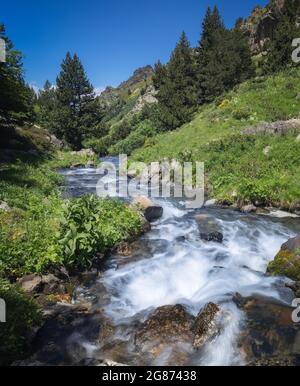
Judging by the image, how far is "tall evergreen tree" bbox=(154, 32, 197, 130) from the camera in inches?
1613

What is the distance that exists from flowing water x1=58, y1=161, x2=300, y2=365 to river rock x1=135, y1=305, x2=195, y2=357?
194 mm

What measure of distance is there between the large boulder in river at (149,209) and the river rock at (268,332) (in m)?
7.35

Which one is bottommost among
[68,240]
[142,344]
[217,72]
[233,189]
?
[142,344]

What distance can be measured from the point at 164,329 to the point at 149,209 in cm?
828

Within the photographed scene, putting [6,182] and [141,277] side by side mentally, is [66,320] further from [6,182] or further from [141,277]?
[6,182]

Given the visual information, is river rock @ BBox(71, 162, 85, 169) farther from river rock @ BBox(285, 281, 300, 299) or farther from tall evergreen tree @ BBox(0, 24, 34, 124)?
river rock @ BBox(285, 281, 300, 299)

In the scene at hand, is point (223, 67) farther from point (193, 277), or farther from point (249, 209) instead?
point (193, 277)

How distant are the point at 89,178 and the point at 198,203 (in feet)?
36.2

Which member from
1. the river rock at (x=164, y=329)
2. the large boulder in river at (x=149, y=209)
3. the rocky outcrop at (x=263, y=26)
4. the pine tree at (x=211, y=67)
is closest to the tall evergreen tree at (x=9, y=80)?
the large boulder in river at (x=149, y=209)

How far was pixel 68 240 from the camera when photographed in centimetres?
1095

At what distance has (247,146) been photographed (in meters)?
23.9

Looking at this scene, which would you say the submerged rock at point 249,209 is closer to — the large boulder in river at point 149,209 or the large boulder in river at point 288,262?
the large boulder in river at point 149,209

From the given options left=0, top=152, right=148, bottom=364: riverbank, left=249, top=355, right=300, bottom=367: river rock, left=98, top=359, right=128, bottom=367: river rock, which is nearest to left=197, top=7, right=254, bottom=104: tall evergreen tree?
left=0, top=152, right=148, bottom=364: riverbank
